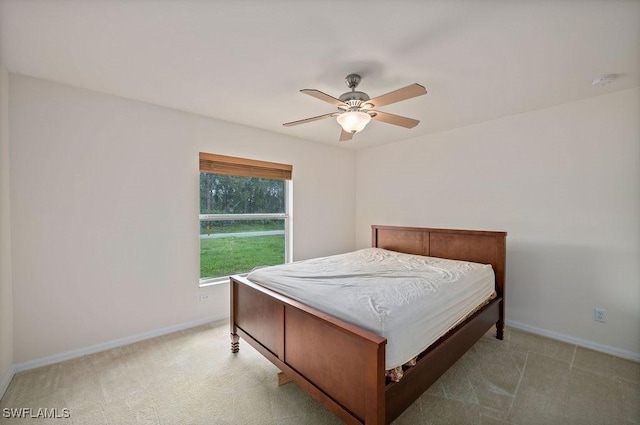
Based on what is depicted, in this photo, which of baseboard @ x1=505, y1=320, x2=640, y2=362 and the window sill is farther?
the window sill

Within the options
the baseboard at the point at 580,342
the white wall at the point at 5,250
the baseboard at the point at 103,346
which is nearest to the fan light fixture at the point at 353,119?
the white wall at the point at 5,250

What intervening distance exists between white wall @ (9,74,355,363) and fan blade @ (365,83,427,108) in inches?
81.6

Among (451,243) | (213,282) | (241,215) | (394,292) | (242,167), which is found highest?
(242,167)

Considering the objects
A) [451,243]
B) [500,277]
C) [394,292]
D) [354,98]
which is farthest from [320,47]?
[500,277]

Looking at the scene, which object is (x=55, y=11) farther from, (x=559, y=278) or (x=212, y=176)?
(x=559, y=278)

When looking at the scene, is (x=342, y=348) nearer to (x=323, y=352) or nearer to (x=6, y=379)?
(x=323, y=352)

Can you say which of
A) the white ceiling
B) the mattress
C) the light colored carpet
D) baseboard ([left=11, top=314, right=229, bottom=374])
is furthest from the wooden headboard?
baseboard ([left=11, top=314, right=229, bottom=374])

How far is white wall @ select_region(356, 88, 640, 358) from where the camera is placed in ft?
8.27

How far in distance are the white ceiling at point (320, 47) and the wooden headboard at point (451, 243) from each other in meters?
1.43

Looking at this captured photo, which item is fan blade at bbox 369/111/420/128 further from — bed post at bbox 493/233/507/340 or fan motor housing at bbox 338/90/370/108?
bed post at bbox 493/233/507/340

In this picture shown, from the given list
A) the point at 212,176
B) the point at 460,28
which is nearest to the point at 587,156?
the point at 460,28

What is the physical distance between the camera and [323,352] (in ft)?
5.42

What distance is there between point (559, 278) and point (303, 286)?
9.05 feet

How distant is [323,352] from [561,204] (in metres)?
2.92
